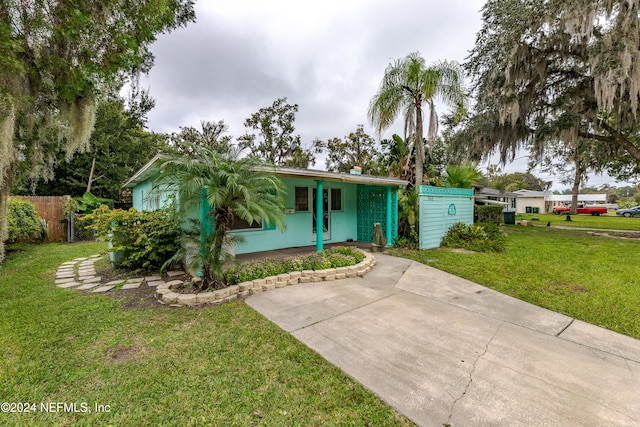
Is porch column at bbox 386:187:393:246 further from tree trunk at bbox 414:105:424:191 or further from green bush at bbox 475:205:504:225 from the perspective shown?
green bush at bbox 475:205:504:225

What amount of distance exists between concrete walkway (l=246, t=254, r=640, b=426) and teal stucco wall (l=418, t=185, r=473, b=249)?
374cm

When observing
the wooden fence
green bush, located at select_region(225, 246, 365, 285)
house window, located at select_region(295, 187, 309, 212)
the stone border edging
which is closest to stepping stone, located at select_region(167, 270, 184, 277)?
the stone border edging

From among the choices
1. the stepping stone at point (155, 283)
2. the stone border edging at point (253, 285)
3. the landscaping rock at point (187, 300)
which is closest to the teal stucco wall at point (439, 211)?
the stone border edging at point (253, 285)

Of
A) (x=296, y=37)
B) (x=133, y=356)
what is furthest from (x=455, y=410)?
(x=296, y=37)

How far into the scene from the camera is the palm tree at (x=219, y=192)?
12.6 ft

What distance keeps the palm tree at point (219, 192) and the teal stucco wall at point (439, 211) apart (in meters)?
5.27

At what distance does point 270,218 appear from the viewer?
4090mm

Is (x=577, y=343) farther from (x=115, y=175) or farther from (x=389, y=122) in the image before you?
(x=115, y=175)

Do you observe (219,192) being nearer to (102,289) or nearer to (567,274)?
(102,289)

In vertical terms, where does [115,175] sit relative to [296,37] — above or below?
below

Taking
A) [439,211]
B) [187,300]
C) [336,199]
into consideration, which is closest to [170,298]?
[187,300]

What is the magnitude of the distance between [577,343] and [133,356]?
4699mm

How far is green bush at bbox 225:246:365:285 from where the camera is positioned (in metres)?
4.62

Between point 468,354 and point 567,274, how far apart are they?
15.4ft
